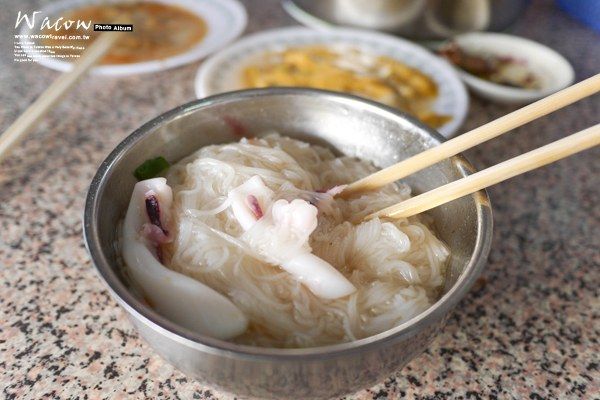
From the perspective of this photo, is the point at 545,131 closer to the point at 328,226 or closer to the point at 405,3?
the point at 405,3

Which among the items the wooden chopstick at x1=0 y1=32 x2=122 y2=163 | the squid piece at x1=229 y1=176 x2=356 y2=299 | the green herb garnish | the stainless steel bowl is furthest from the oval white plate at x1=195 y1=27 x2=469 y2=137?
the squid piece at x1=229 y1=176 x2=356 y2=299

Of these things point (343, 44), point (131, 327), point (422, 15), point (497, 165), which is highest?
point (497, 165)

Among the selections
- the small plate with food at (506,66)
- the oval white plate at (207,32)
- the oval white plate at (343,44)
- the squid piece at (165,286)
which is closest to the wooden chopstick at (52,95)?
the oval white plate at (207,32)

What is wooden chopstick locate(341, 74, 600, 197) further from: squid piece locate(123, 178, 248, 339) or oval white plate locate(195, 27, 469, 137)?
oval white plate locate(195, 27, 469, 137)

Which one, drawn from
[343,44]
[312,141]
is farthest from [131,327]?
[343,44]

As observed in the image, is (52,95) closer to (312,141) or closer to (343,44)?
(312,141)

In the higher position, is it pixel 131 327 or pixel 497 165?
pixel 497 165
